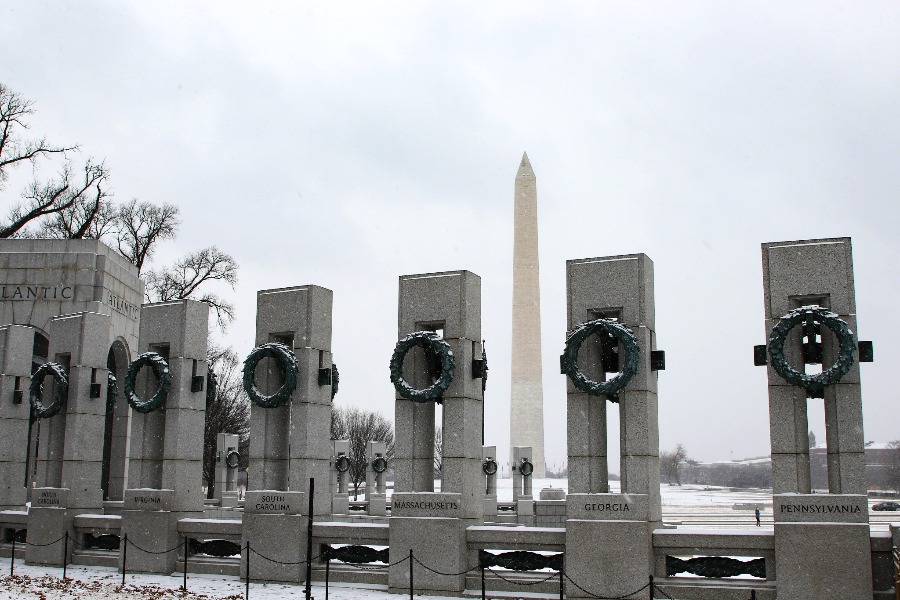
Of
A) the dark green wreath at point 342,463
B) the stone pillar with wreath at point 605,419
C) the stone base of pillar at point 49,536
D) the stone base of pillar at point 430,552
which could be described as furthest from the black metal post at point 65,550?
the dark green wreath at point 342,463

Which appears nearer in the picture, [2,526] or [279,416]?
[279,416]

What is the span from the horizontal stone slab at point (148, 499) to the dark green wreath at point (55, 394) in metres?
3.82

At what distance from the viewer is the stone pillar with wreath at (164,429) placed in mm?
20344

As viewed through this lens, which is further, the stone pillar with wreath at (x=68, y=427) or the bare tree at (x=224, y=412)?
the bare tree at (x=224, y=412)

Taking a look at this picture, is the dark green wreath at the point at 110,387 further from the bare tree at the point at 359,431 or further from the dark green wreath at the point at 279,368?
the bare tree at the point at 359,431

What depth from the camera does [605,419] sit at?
664 inches

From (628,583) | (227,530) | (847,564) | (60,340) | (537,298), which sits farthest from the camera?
(537,298)

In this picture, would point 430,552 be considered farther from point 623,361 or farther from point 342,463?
point 342,463

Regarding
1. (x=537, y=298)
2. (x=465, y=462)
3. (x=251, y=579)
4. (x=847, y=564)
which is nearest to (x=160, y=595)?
(x=251, y=579)

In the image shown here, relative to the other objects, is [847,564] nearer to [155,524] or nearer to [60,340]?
[155,524]

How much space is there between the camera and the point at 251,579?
742 inches

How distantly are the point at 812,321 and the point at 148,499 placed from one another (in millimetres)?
14401

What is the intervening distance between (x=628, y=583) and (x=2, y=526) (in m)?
17.3

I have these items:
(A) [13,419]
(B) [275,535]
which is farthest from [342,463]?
(B) [275,535]
